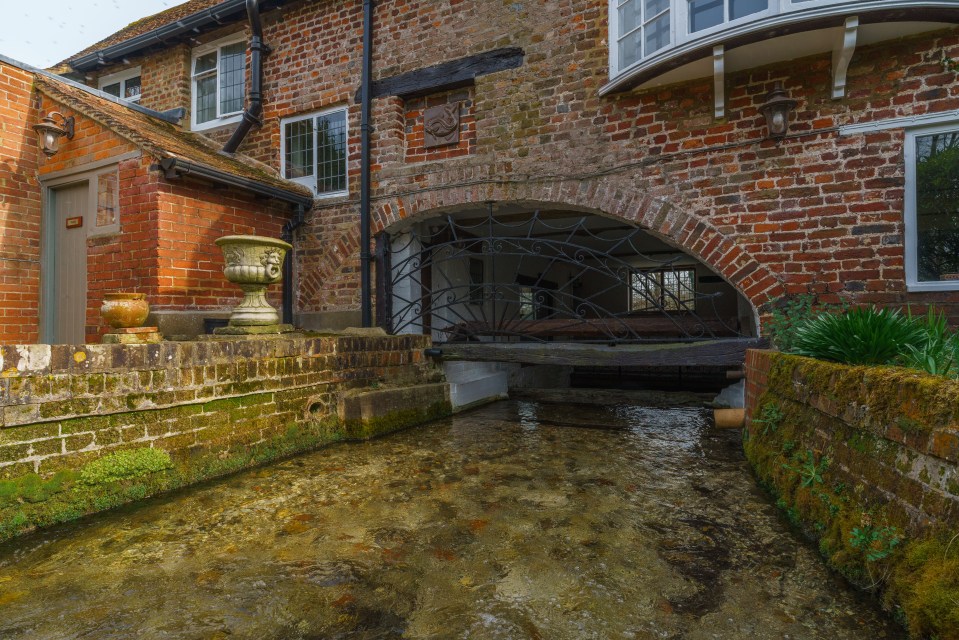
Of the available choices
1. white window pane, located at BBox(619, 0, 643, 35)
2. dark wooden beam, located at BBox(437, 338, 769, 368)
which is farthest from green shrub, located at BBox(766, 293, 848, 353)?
white window pane, located at BBox(619, 0, 643, 35)

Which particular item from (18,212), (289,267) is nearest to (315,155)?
(289,267)

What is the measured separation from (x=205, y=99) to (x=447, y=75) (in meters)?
4.74

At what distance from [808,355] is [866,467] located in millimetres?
1287

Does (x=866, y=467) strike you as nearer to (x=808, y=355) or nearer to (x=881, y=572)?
(x=881, y=572)

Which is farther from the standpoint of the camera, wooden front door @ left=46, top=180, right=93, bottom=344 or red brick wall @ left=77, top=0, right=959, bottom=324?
wooden front door @ left=46, top=180, right=93, bottom=344

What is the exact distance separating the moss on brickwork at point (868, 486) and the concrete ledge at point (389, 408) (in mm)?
3420

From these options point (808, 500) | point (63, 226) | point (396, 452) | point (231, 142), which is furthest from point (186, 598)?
point (231, 142)

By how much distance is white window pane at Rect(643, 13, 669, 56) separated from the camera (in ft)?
17.4

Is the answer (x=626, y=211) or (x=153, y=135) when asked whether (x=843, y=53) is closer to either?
(x=626, y=211)

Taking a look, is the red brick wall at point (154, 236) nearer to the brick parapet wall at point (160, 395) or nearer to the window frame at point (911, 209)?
the brick parapet wall at point (160, 395)

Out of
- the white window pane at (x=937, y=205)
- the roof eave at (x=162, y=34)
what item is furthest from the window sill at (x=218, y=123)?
the white window pane at (x=937, y=205)

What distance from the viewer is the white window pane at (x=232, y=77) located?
855cm

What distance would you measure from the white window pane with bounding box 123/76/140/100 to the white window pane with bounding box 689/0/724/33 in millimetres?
9615

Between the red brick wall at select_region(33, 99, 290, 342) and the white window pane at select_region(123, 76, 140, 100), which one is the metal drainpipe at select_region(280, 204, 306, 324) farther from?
the white window pane at select_region(123, 76, 140, 100)
